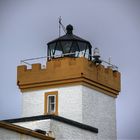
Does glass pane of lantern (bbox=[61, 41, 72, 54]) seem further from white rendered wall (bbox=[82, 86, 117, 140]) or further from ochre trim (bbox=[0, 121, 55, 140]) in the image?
ochre trim (bbox=[0, 121, 55, 140])

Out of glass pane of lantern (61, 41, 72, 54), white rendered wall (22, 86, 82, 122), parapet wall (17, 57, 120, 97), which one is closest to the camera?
white rendered wall (22, 86, 82, 122)

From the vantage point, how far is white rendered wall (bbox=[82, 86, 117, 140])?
35.4m

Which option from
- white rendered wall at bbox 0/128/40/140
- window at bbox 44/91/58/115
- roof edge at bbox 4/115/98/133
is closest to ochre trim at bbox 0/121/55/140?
white rendered wall at bbox 0/128/40/140

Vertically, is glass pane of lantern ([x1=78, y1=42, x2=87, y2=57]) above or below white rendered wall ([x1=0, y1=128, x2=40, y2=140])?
above

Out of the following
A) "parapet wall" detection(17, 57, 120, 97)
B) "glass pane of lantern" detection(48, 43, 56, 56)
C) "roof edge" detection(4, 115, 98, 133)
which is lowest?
"roof edge" detection(4, 115, 98, 133)

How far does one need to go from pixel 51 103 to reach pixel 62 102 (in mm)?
718

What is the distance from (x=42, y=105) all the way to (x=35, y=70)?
5.76 ft

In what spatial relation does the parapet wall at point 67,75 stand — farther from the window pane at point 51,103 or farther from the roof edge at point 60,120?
the roof edge at point 60,120

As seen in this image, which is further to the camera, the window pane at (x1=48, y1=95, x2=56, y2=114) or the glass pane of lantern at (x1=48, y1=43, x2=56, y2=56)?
the glass pane of lantern at (x1=48, y1=43, x2=56, y2=56)

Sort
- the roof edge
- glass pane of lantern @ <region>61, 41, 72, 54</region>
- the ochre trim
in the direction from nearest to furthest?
the ochre trim → the roof edge → glass pane of lantern @ <region>61, 41, 72, 54</region>

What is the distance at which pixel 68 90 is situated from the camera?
35656mm

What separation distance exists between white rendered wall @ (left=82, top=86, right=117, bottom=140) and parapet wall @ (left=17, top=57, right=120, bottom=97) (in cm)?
37

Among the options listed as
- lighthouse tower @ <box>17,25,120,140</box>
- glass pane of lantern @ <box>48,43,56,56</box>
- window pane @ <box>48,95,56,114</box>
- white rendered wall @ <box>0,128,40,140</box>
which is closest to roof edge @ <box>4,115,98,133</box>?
lighthouse tower @ <box>17,25,120,140</box>

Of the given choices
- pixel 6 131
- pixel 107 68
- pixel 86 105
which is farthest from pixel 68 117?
pixel 6 131
